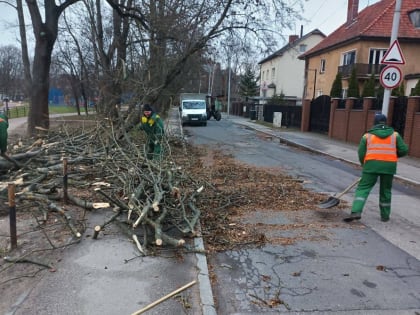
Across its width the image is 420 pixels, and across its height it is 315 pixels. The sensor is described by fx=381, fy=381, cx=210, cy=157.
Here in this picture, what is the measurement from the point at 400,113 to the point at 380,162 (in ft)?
35.8

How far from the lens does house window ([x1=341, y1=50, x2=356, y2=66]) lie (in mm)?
33906

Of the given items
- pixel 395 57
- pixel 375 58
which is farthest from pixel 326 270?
pixel 375 58

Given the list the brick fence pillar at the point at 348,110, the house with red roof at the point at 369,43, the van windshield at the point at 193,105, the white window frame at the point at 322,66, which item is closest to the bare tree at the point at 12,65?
the van windshield at the point at 193,105

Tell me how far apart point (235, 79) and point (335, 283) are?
86638 millimetres

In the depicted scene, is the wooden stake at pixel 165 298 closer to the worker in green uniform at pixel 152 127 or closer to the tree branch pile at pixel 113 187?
the tree branch pile at pixel 113 187

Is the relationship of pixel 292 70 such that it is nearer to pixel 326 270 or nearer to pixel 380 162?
pixel 380 162

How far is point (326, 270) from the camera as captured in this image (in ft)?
14.8

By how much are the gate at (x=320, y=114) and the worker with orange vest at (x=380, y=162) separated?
1833cm

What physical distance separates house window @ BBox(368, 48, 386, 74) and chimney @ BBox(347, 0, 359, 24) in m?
7.38

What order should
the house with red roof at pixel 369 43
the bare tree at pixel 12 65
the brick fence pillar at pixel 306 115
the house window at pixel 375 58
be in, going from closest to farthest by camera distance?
the brick fence pillar at pixel 306 115
the house with red roof at pixel 369 43
the house window at pixel 375 58
the bare tree at pixel 12 65

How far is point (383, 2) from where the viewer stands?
1426 inches

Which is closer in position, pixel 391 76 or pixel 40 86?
pixel 391 76

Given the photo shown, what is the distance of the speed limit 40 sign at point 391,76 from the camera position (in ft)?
33.4

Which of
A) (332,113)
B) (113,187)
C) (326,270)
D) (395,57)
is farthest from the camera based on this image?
(332,113)
